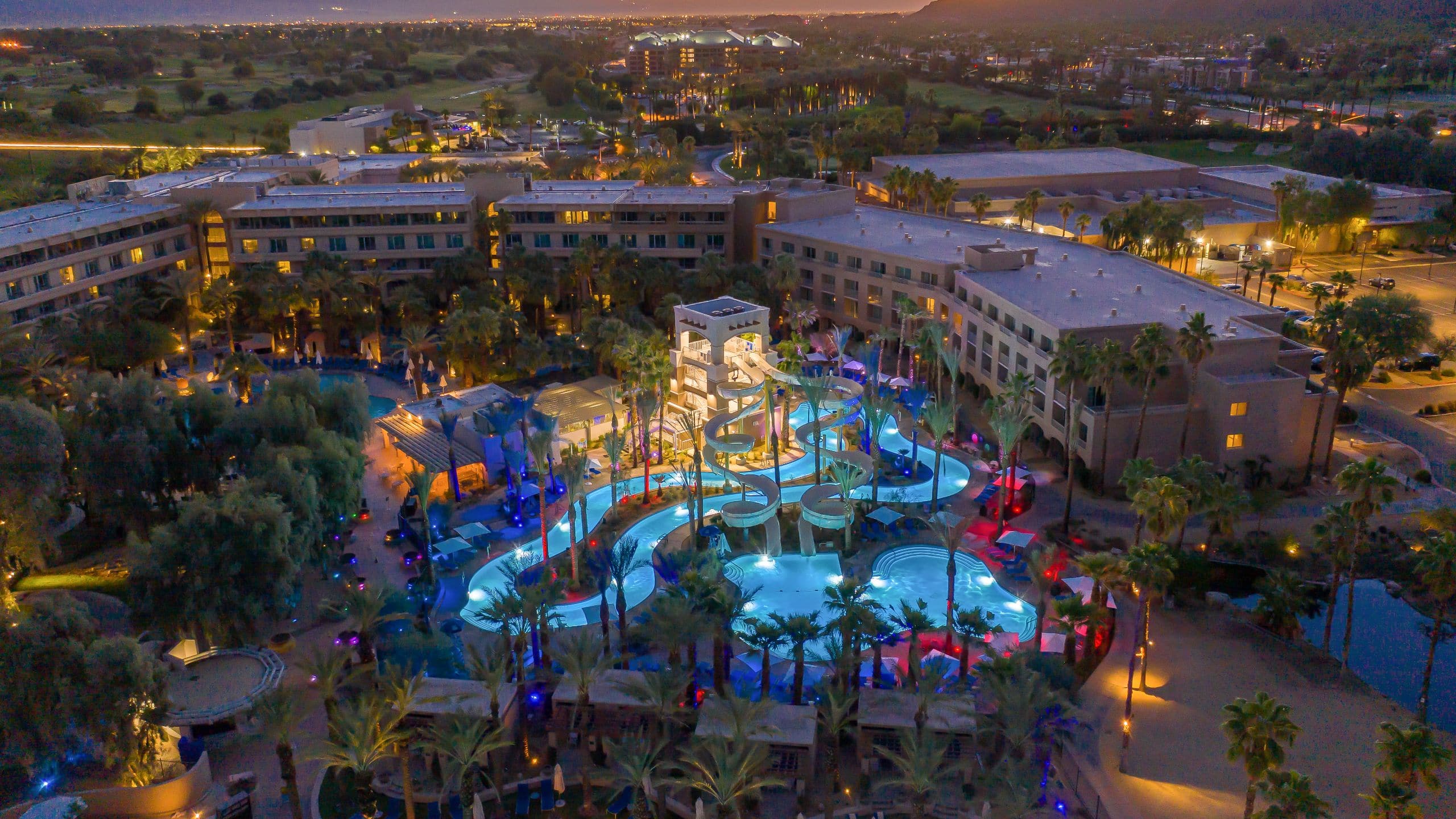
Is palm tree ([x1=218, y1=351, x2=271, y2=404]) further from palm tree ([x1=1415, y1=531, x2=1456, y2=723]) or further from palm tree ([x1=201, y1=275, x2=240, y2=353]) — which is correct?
palm tree ([x1=1415, y1=531, x2=1456, y2=723])

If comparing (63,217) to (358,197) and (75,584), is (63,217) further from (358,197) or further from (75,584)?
(75,584)

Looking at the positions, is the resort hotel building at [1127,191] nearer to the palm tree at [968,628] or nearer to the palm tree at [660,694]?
the palm tree at [968,628]

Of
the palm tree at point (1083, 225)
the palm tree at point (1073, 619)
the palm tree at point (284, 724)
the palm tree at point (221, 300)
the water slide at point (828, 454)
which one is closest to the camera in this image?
the palm tree at point (284, 724)

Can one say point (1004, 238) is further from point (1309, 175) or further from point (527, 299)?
point (1309, 175)

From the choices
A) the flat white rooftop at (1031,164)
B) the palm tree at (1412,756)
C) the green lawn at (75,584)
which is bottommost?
the green lawn at (75,584)

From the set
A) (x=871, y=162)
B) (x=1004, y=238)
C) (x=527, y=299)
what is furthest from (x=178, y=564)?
(x=871, y=162)

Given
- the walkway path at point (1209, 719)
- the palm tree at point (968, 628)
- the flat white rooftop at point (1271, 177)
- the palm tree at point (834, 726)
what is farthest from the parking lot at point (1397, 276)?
the palm tree at point (834, 726)
